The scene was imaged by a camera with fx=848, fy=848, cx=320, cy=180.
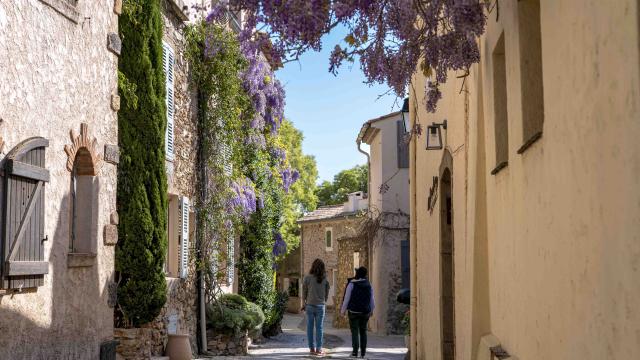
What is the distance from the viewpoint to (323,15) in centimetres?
516

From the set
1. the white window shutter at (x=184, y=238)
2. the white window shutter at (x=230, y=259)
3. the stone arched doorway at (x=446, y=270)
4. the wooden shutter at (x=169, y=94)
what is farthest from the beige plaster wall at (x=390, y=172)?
the stone arched doorway at (x=446, y=270)

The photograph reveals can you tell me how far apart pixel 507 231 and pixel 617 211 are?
290cm

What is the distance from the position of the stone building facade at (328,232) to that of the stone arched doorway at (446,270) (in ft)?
90.4

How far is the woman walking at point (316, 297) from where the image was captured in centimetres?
1434

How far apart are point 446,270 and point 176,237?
5.70 meters

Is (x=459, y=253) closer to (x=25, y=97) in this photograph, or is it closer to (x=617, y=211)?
(x=25, y=97)

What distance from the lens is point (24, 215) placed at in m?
7.20

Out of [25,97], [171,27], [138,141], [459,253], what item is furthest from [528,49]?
[171,27]

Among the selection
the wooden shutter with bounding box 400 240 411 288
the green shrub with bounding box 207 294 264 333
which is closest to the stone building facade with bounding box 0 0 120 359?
the green shrub with bounding box 207 294 264 333

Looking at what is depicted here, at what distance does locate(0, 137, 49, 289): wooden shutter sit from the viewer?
6.80 m

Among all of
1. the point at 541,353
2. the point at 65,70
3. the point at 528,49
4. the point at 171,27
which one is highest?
the point at 171,27

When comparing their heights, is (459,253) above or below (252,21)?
below

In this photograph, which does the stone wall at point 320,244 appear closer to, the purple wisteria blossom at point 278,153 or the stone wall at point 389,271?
the stone wall at point 389,271

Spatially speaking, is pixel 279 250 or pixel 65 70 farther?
pixel 279 250
